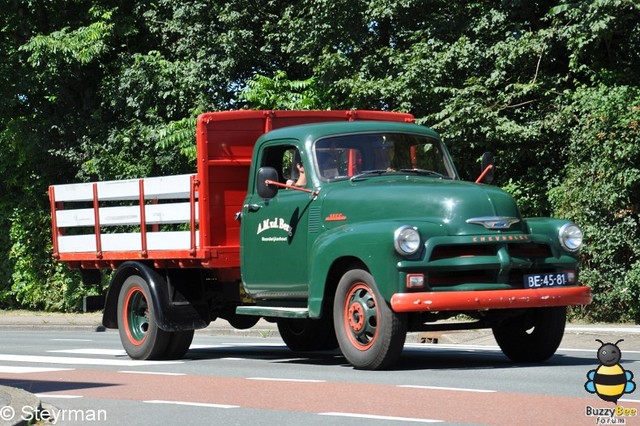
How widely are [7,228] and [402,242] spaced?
23.0 meters

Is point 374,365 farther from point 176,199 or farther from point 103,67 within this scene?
point 103,67

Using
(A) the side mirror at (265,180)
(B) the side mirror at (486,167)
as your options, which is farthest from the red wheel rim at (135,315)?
(B) the side mirror at (486,167)

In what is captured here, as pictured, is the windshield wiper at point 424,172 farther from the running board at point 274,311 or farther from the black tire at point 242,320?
the black tire at point 242,320

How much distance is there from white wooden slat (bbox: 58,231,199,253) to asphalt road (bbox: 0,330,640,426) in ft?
4.29

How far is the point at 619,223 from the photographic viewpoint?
21.1m

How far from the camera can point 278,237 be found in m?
13.8

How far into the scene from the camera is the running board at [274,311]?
523 inches

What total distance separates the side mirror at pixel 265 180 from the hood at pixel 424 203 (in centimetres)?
67

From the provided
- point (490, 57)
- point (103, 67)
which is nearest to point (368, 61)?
point (490, 57)

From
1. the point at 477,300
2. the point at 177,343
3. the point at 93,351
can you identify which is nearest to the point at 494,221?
the point at 477,300

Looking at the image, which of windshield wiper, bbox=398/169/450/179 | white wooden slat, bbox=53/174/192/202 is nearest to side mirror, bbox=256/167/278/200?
windshield wiper, bbox=398/169/450/179

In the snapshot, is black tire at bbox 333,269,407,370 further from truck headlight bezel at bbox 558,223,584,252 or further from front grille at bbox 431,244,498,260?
truck headlight bezel at bbox 558,223,584,252

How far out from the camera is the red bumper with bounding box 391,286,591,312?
1182cm

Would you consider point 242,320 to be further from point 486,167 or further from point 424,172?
point 486,167
